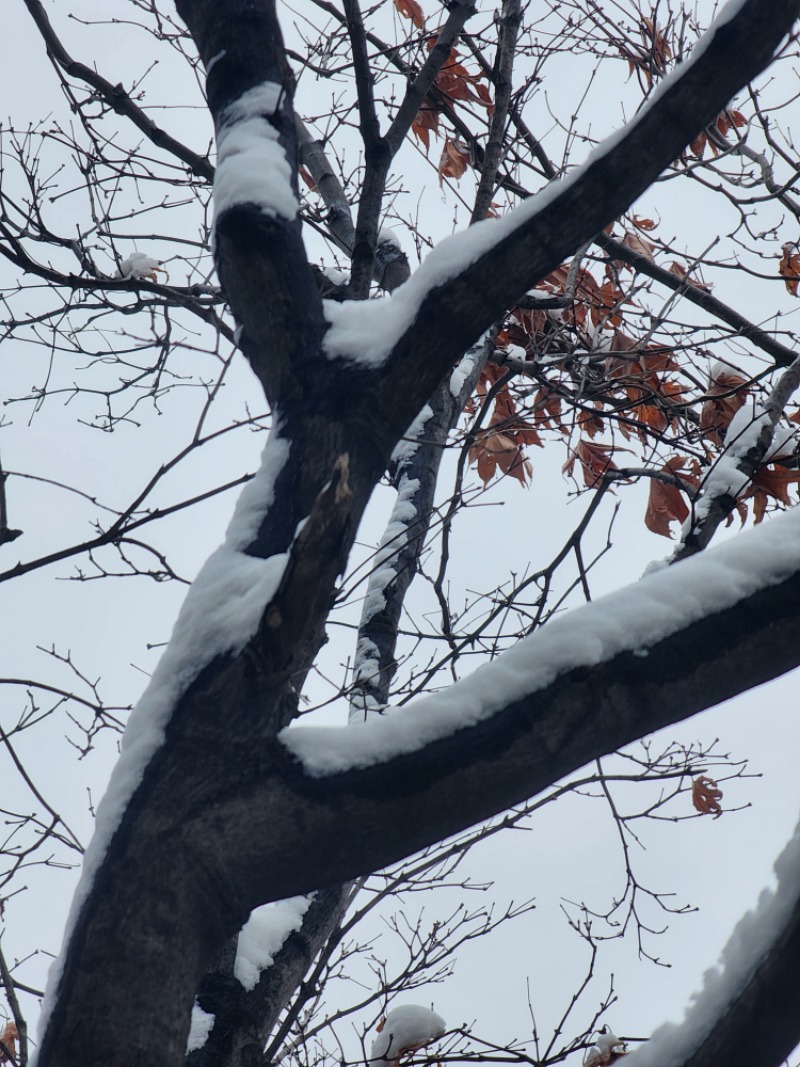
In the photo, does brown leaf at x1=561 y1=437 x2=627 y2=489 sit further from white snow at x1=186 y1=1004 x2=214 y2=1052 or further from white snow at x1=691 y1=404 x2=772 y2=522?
white snow at x1=186 y1=1004 x2=214 y2=1052

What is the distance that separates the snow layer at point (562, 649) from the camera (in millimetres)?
1527

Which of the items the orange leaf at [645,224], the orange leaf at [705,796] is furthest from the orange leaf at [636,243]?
the orange leaf at [705,796]

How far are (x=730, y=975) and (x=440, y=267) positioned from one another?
1.40m

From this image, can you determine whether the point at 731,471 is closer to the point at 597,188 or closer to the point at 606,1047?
the point at 597,188

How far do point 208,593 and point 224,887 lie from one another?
1.67ft

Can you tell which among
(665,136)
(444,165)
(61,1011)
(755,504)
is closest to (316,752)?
(61,1011)

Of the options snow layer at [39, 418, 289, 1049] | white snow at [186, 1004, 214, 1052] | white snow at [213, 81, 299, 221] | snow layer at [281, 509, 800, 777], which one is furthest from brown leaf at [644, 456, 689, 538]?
white snow at [186, 1004, 214, 1052]

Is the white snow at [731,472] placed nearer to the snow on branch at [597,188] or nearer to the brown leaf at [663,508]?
the brown leaf at [663,508]

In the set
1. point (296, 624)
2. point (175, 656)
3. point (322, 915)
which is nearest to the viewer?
point (296, 624)

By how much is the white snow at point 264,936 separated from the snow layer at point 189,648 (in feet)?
2.93

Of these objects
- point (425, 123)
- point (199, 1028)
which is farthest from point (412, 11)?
point (199, 1028)

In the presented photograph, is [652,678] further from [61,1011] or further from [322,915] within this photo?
[322,915]

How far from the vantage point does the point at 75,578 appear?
3.10 metres

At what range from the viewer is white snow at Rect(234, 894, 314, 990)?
7.74 ft
